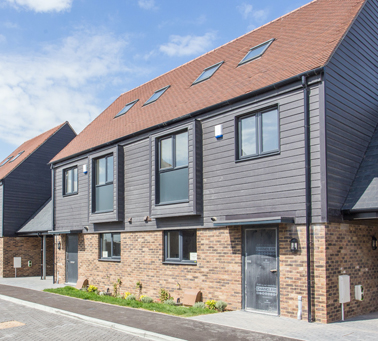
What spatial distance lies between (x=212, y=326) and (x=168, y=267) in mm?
4374

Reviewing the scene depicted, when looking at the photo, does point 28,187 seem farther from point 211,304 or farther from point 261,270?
point 261,270

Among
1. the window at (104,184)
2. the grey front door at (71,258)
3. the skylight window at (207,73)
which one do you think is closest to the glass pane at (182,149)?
the skylight window at (207,73)

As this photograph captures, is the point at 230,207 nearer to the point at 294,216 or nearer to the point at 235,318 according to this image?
the point at 294,216

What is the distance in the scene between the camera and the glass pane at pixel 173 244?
1289 cm

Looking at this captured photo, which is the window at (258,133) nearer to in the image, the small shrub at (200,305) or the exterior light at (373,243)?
the exterior light at (373,243)

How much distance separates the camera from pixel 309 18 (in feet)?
42.9

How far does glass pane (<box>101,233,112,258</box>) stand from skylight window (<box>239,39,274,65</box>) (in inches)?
312

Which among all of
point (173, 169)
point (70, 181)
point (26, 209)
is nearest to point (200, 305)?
point (173, 169)

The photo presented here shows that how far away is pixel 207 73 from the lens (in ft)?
49.9

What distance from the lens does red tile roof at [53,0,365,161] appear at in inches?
421

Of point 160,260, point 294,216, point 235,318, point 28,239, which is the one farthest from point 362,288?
point 28,239

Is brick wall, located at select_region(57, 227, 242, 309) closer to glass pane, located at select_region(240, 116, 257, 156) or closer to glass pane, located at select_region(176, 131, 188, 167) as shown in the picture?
glass pane, located at select_region(240, 116, 257, 156)

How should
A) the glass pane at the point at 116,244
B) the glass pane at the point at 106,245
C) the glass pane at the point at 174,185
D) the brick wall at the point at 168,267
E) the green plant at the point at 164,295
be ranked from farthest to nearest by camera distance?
the glass pane at the point at 106,245 < the glass pane at the point at 116,244 < the green plant at the point at 164,295 < the glass pane at the point at 174,185 < the brick wall at the point at 168,267

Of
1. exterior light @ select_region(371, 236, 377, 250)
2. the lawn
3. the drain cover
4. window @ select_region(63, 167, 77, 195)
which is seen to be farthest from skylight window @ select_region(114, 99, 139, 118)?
exterior light @ select_region(371, 236, 377, 250)
